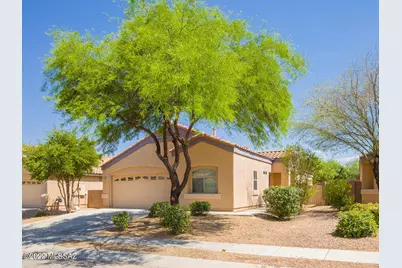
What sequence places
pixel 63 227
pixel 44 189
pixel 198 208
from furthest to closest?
pixel 44 189
pixel 198 208
pixel 63 227

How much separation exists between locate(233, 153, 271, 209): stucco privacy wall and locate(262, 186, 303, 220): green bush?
10.8 feet

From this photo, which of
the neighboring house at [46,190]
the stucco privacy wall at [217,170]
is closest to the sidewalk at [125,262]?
the stucco privacy wall at [217,170]

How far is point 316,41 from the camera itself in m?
13.2

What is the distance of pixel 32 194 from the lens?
28.7 m

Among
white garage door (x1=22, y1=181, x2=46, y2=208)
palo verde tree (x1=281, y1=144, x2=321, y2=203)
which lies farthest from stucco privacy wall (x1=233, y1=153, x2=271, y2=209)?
white garage door (x1=22, y1=181, x2=46, y2=208)

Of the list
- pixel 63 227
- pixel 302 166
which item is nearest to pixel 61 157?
pixel 63 227

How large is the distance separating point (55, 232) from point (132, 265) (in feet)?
22.9

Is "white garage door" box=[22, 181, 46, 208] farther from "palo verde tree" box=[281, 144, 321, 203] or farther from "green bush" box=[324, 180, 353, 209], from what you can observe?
"green bush" box=[324, 180, 353, 209]

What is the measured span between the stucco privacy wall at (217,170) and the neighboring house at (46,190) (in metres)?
8.83

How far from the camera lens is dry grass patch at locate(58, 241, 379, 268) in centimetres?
950

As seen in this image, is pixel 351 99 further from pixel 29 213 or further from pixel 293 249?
pixel 29 213

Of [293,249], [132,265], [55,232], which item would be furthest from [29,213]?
[293,249]

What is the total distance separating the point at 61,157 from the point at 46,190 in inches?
302

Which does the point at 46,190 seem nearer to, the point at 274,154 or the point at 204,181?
the point at 204,181
